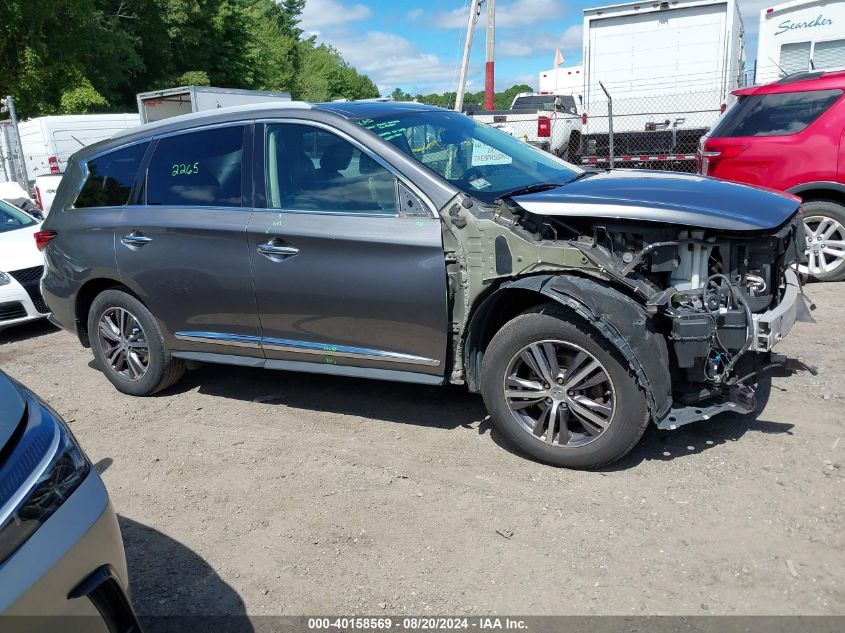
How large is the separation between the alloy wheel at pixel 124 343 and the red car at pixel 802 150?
547 cm

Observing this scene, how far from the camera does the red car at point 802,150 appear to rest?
6559mm

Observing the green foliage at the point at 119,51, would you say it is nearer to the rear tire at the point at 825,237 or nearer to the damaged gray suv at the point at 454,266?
the damaged gray suv at the point at 454,266

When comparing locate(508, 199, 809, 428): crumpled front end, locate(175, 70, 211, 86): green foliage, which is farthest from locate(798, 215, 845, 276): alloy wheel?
locate(175, 70, 211, 86): green foliage

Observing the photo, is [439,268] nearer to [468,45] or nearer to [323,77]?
[468,45]

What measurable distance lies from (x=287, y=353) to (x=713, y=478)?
2496mm

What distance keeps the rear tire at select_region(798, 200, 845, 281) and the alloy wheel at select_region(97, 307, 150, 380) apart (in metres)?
5.84

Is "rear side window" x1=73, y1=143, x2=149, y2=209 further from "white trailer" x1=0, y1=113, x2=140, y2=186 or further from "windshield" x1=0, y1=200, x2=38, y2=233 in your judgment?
"white trailer" x1=0, y1=113, x2=140, y2=186

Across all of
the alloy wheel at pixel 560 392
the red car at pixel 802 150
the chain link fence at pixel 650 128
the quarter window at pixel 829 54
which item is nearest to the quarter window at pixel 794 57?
the quarter window at pixel 829 54

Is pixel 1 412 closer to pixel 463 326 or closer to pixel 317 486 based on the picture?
pixel 317 486

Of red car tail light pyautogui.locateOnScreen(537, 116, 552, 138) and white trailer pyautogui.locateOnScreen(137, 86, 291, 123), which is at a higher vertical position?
white trailer pyautogui.locateOnScreen(137, 86, 291, 123)

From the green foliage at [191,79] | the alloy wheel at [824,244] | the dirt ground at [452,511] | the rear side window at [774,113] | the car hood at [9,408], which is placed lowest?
the dirt ground at [452,511]

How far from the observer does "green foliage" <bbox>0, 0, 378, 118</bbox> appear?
2188 centimetres

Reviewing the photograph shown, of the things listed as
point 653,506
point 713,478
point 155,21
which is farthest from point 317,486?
point 155,21

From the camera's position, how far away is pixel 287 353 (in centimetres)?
438
